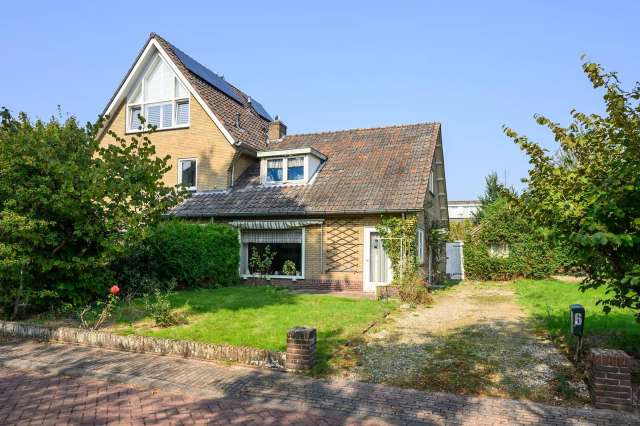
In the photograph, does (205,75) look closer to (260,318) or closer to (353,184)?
(353,184)

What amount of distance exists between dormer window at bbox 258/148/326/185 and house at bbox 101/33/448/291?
1.8 inches

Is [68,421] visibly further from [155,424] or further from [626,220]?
[626,220]

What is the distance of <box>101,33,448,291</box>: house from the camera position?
17.0 metres

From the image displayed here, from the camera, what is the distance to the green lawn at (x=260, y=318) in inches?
341

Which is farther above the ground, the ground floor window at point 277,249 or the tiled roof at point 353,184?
the tiled roof at point 353,184

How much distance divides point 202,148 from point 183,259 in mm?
7274

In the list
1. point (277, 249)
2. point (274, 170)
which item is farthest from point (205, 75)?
point (277, 249)

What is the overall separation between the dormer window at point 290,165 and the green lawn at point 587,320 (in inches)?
379

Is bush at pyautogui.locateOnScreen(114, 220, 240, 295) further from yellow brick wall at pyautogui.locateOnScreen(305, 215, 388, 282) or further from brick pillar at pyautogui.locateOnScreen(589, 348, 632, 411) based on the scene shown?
brick pillar at pyautogui.locateOnScreen(589, 348, 632, 411)

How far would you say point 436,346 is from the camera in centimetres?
835

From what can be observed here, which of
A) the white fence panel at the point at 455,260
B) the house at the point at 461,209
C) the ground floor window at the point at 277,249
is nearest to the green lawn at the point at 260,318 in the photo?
the ground floor window at the point at 277,249

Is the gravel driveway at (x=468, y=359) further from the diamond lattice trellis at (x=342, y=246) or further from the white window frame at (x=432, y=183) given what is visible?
the white window frame at (x=432, y=183)

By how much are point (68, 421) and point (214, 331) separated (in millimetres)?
4081

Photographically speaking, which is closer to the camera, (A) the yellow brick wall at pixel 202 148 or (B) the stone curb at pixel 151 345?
(B) the stone curb at pixel 151 345
